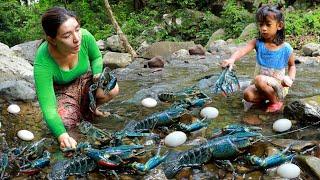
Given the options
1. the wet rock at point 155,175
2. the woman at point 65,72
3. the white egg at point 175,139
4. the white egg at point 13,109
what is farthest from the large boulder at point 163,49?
the wet rock at point 155,175

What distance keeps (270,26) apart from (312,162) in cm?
197

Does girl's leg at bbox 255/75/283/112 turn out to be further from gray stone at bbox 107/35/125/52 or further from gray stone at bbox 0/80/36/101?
gray stone at bbox 107/35/125/52

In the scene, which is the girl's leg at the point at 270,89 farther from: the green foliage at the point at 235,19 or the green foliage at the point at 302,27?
the green foliage at the point at 235,19

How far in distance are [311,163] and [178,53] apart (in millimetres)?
8399

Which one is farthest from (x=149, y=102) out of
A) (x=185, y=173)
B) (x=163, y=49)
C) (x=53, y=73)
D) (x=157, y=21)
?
(x=157, y=21)

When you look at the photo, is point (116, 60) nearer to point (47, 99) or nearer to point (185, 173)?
point (47, 99)

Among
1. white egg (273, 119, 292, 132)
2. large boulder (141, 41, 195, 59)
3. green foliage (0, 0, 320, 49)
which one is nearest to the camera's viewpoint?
white egg (273, 119, 292, 132)

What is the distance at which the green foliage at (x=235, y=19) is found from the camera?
577 inches

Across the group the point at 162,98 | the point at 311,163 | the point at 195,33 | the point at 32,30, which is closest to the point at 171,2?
the point at 195,33

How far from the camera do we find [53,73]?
15.1 feet

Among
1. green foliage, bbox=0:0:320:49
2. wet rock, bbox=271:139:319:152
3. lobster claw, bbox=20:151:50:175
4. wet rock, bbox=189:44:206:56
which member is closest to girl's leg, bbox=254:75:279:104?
wet rock, bbox=271:139:319:152

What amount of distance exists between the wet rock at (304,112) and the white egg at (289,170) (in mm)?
1291

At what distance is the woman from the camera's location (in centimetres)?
406

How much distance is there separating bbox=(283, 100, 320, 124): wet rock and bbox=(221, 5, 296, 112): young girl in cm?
30
